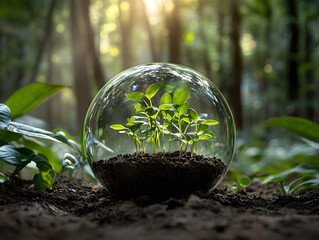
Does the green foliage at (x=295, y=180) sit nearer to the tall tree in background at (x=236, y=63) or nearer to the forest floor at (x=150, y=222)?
the forest floor at (x=150, y=222)

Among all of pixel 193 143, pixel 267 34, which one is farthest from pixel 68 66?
pixel 193 143

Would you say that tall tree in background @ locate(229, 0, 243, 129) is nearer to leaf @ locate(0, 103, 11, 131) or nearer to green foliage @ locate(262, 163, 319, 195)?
green foliage @ locate(262, 163, 319, 195)

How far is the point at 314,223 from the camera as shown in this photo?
1092 mm

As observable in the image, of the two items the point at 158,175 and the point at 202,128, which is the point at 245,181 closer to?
the point at 202,128

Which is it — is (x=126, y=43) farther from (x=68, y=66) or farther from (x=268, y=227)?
(x=68, y=66)

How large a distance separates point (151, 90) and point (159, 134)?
0.94 ft

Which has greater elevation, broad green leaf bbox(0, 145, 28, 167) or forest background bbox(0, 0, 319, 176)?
forest background bbox(0, 0, 319, 176)

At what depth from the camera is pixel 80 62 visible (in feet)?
20.8

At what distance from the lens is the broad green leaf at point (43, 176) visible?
70.5 inches

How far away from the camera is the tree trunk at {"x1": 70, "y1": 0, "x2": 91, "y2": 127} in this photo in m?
6.27

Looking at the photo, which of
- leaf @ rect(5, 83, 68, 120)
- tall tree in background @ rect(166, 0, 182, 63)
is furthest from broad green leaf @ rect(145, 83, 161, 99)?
tall tree in background @ rect(166, 0, 182, 63)

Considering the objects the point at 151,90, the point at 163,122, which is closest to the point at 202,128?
the point at 163,122

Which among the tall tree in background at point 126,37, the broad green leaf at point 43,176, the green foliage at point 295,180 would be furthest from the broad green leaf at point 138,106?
the tall tree in background at point 126,37

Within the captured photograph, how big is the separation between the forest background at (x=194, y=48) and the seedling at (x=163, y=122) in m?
1.02
